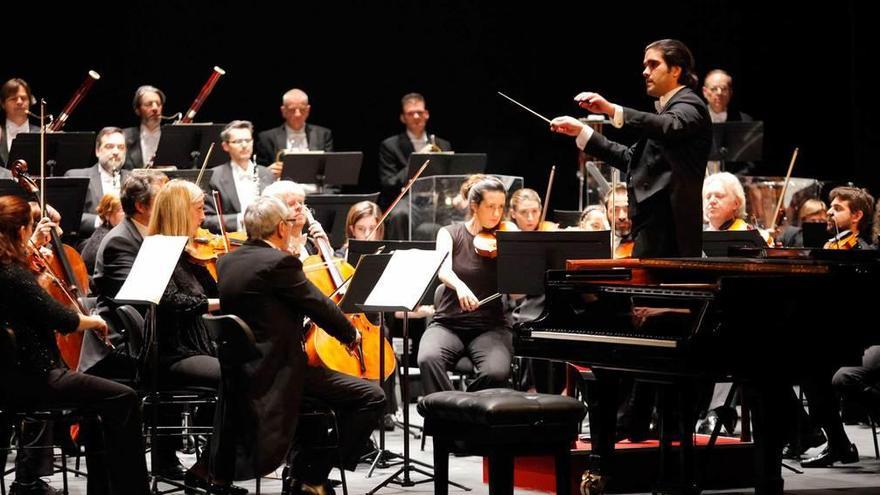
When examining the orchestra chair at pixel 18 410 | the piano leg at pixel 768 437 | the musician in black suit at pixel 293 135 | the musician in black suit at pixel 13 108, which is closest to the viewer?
the piano leg at pixel 768 437

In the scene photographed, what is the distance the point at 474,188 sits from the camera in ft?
20.9

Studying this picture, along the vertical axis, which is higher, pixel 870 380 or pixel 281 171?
pixel 281 171

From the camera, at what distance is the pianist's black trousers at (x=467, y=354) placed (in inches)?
240

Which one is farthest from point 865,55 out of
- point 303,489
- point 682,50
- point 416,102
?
point 303,489

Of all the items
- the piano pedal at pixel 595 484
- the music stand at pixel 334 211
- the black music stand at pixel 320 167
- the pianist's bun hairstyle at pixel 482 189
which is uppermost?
the black music stand at pixel 320 167

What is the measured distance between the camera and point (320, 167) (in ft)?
26.9

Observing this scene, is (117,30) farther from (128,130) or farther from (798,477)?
(798,477)

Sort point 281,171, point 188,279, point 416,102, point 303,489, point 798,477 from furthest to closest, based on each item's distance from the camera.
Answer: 1. point 416,102
2. point 281,171
3. point 798,477
4. point 188,279
5. point 303,489

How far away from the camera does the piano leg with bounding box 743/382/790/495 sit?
406 cm

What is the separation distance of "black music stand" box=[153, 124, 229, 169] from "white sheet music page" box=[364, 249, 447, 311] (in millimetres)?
2812

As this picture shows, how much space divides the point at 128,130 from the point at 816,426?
15.6ft

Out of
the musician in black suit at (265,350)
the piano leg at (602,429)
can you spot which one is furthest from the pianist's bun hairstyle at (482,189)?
the piano leg at (602,429)

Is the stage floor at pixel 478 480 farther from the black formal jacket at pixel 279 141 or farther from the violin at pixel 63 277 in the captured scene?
the black formal jacket at pixel 279 141

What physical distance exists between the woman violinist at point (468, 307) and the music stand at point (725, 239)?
3.39 feet
